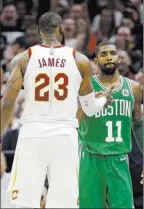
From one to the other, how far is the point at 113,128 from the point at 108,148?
0.21 m

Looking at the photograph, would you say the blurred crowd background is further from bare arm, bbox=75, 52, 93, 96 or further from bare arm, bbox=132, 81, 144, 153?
bare arm, bbox=75, 52, 93, 96

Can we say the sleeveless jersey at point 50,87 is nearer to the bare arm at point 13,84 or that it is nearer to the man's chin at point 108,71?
the bare arm at point 13,84

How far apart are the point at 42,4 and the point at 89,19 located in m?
1.15

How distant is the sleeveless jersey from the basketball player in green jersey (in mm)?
1317

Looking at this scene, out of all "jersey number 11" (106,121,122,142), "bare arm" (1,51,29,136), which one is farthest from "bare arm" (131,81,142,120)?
"bare arm" (1,51,29,136)

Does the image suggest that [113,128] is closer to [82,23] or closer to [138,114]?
[138,114]

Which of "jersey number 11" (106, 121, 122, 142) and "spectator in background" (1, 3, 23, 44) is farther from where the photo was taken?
"spectator in background" (1, 3, 23, 44)

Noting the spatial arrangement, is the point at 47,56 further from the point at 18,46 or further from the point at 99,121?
the point at 18,46

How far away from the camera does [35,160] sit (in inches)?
280

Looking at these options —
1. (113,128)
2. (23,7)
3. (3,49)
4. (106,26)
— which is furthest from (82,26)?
(113,128)

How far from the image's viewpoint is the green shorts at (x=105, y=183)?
8383 millimetres

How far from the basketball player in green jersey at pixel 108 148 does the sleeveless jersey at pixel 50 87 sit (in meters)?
1.32

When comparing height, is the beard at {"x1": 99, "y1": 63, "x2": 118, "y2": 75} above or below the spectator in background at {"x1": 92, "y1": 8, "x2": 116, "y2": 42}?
above

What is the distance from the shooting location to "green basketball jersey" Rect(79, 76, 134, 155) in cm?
847
